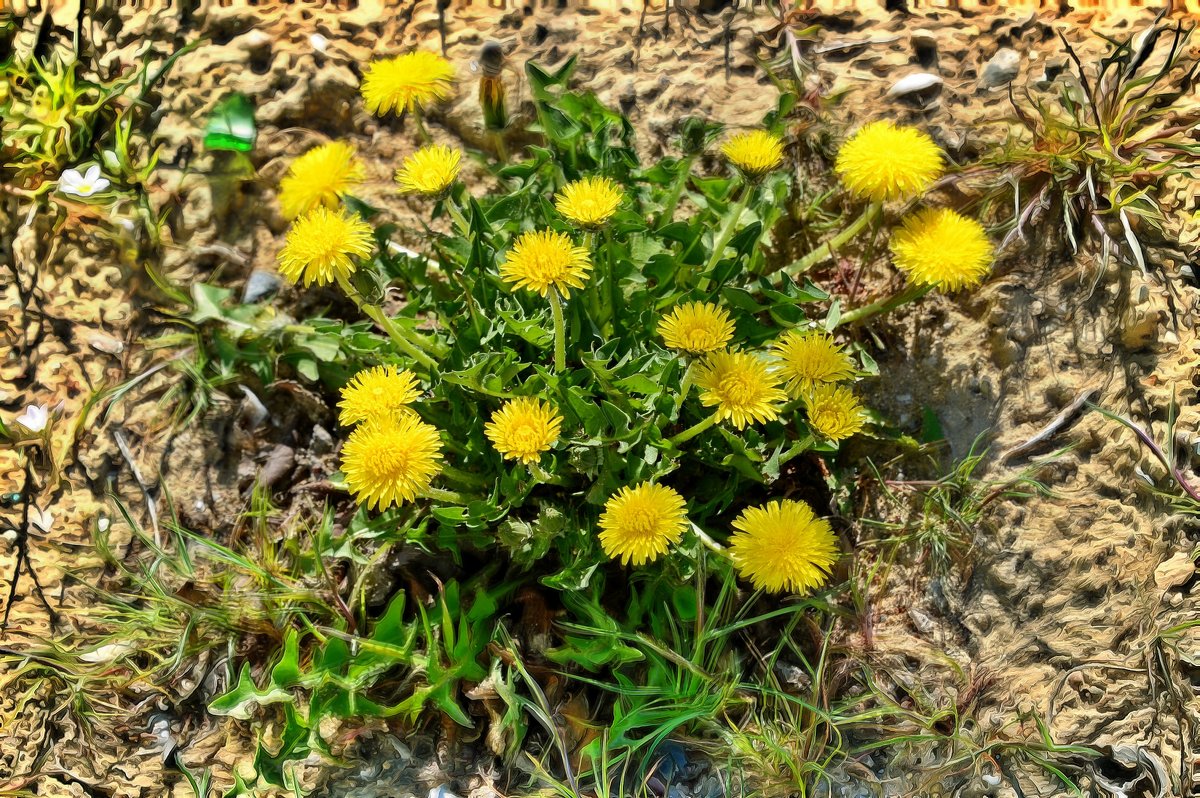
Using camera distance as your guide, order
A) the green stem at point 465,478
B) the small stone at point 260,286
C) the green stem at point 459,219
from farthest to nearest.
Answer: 1. the small stone at point 260,286
2. the green stem at point 459,219
3. the green stem at point 465,478

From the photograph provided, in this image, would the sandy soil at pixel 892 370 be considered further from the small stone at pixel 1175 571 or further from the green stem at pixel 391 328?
the green stem at pixel 391 328

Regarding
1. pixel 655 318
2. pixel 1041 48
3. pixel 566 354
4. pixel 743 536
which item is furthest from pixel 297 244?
pixel 1041 48

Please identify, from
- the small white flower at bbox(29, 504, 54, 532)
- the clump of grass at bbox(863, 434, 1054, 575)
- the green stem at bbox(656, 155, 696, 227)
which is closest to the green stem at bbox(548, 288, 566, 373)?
the green stem at bbox(656, 155, 696, 227)

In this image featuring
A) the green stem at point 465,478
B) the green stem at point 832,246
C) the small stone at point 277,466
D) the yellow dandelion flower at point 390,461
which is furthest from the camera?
the small stone at point 277,466

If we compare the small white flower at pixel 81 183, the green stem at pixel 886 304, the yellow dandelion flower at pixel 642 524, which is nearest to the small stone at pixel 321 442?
the small white flower at pixel 81 183

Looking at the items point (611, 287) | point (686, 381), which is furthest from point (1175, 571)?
point (611, 287)

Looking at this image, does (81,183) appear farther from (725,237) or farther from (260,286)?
(725,237)

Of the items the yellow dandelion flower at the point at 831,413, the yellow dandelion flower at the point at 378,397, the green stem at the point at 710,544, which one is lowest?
the green stem at the point at 710,544
